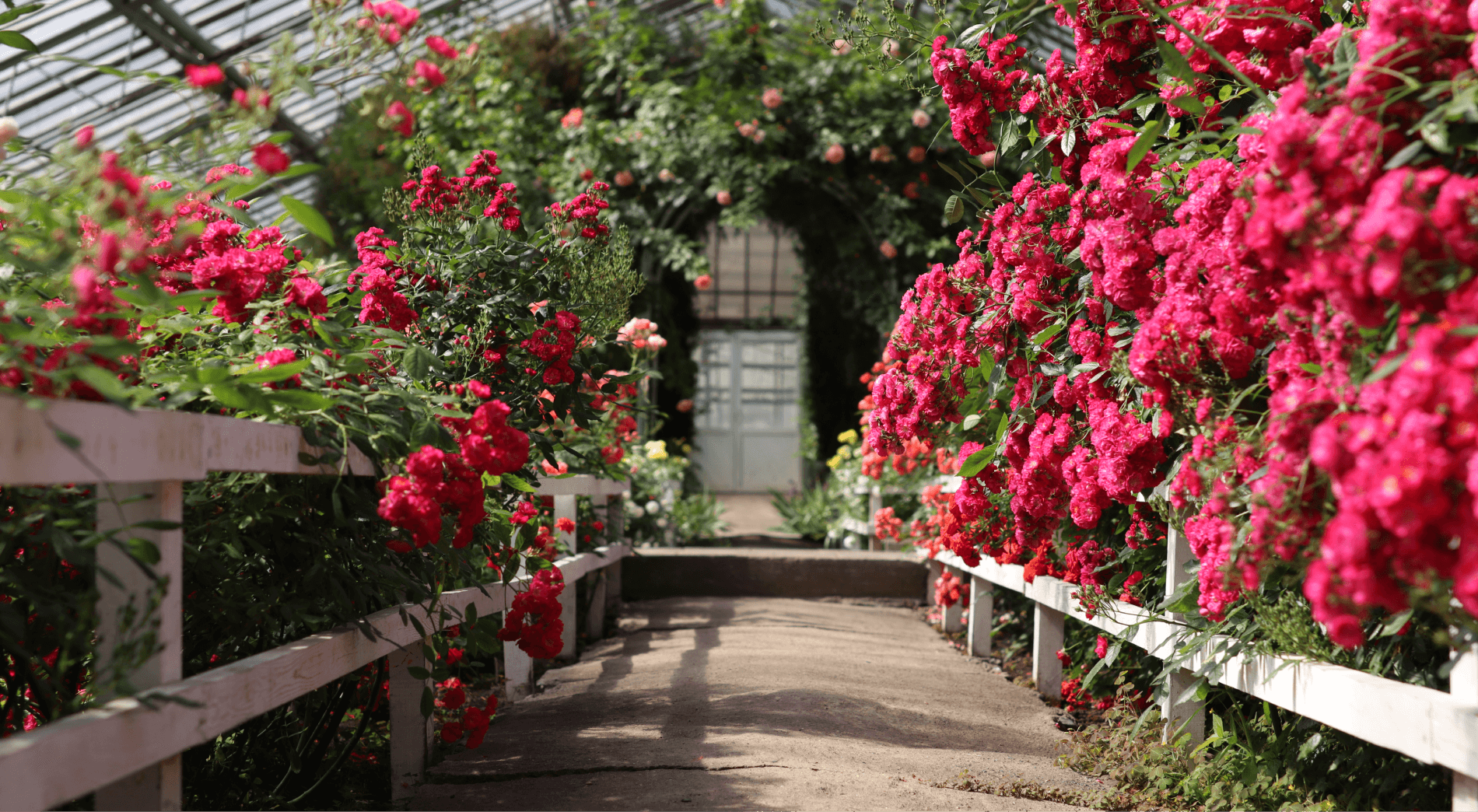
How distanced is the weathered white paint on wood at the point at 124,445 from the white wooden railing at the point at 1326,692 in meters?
1.43

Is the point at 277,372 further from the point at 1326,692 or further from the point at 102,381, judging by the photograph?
the point at 1326,692

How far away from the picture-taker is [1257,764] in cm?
164

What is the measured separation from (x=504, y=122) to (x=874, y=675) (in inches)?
210

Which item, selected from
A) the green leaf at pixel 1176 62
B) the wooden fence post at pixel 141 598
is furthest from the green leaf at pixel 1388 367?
the wooden fence post at pixel 141 598

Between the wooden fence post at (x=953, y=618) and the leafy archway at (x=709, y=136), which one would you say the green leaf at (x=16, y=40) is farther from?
the leafy archway at (x=709, y=136)

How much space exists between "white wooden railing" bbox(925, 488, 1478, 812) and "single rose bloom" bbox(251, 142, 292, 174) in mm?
1420

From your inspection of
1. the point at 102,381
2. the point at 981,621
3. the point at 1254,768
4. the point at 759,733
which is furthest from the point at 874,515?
the point at 102,381

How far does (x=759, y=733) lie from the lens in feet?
6.89

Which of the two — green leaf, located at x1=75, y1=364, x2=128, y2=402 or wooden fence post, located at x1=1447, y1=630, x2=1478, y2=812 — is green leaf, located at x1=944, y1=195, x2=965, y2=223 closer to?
wooden fence post, located at x1=1447, y1=630, x2=1478, y2=812

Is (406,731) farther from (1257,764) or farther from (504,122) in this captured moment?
(504,122)

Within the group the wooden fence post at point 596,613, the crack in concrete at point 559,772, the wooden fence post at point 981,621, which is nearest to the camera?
the crack in concrete at point 559,772

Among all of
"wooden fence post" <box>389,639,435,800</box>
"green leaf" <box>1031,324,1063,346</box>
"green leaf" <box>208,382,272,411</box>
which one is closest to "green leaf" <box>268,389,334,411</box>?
"green leaf" <box>208,382,272,411</box>

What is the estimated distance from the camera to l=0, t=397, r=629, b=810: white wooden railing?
832mm

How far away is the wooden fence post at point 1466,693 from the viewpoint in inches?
42.4
